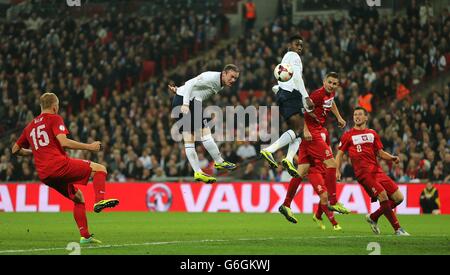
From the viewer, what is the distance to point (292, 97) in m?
15.8

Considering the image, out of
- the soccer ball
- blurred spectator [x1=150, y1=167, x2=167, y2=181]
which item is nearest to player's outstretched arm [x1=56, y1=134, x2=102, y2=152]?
the soccer ball

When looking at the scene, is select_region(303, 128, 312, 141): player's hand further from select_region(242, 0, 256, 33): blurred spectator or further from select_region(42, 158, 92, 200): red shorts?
select_region(242, 0, 256, 33): blurred spectator

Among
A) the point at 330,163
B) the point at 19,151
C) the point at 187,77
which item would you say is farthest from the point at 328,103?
the point at 187,77

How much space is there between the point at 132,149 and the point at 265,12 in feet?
32.2

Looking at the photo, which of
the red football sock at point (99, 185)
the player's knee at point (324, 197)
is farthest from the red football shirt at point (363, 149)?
the red football sock at point (99, 185)

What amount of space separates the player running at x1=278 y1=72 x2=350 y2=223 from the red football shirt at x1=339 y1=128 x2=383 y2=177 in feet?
1.64

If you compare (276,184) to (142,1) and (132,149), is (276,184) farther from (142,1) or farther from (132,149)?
(142,1)

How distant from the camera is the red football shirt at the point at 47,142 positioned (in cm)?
1302

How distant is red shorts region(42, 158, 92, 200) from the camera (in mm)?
13148

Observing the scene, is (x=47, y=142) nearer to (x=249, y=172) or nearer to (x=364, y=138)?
(x=364, y=138)

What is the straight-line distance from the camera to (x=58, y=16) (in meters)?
36.5

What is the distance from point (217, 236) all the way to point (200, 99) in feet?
7.76
